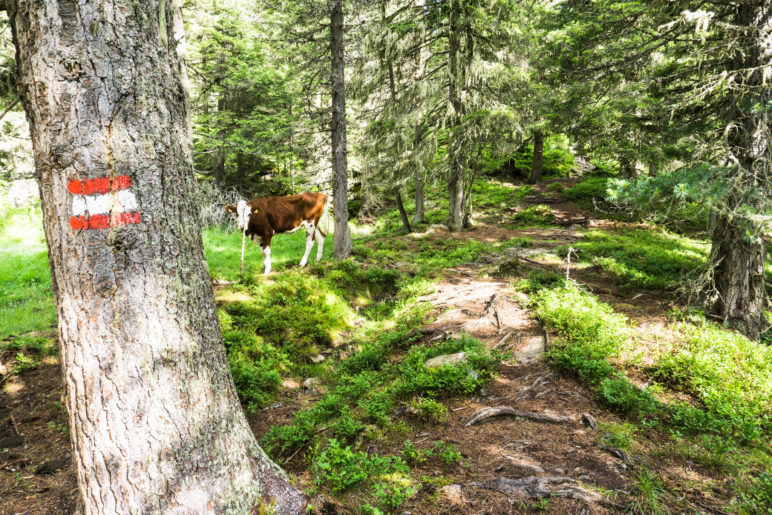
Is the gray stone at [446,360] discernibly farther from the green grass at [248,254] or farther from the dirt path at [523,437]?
the green grass at [248,254]

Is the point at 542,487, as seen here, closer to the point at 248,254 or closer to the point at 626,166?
the point at 248,254

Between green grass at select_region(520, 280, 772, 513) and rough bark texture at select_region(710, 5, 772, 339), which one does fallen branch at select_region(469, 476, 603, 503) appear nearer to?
green grass at select_region(520, 280, 772, 513)

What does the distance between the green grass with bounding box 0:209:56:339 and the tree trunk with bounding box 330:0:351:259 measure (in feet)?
20.5

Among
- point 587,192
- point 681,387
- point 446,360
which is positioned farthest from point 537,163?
point 446,360

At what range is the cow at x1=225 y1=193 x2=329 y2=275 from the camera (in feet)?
28.2

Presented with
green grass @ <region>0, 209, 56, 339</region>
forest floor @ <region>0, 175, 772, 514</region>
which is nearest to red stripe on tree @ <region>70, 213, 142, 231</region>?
forest floor @ <region>0, 175, 772, 514</region>

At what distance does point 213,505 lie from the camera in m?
2.24

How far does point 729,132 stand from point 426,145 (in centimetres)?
833

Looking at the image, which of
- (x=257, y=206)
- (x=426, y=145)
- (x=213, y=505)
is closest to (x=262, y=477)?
(x=213, y=505)

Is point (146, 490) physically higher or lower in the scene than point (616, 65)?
lower

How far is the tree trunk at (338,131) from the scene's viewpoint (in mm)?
9445

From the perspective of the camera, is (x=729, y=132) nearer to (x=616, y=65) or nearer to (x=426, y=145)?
(x=616, y=65)

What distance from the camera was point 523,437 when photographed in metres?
3.38

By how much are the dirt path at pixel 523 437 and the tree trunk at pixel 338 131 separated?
17.0 feet
